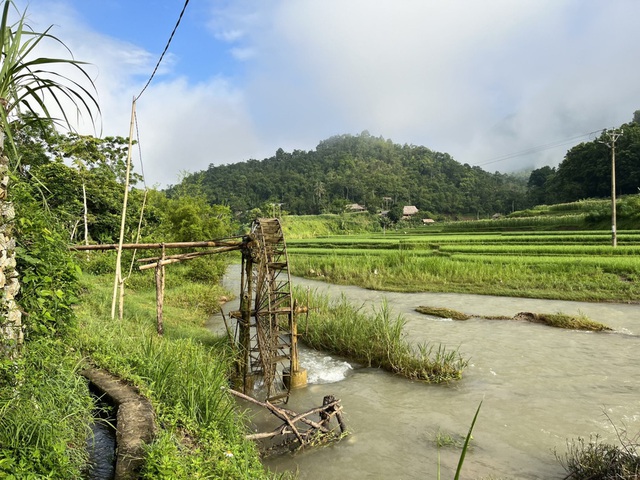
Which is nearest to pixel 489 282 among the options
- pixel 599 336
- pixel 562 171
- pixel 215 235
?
pixel 599 336

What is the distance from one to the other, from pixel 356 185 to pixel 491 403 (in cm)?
7758

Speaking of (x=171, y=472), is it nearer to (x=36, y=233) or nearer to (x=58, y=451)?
(x=58, y=451)

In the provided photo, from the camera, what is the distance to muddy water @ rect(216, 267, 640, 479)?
236 inches

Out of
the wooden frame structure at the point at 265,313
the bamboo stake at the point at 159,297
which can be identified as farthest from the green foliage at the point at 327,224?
the wooden frame structure at the point at 265,313

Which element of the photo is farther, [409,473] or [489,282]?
[489,282]

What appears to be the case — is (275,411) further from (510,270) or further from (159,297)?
(510,270)

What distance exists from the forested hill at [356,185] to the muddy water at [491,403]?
184 feet

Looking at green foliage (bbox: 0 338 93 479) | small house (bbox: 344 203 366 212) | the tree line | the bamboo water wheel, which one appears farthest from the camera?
small house (bbox: 344 203 366 212)

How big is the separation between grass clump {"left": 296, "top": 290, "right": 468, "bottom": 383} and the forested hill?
54030mm

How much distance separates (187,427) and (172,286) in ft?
47.9

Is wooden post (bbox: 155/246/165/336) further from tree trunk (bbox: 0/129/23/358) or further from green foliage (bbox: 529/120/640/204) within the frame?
green foliage (bbox: 529/120/640/204)

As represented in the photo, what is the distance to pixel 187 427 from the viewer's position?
444 centimetres

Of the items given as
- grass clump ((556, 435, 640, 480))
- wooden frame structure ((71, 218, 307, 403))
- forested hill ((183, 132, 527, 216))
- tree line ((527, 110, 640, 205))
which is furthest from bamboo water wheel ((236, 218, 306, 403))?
forested hill ((183, 132, 527, 216))

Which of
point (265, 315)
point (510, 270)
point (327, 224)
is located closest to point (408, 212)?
point (327, 224)
